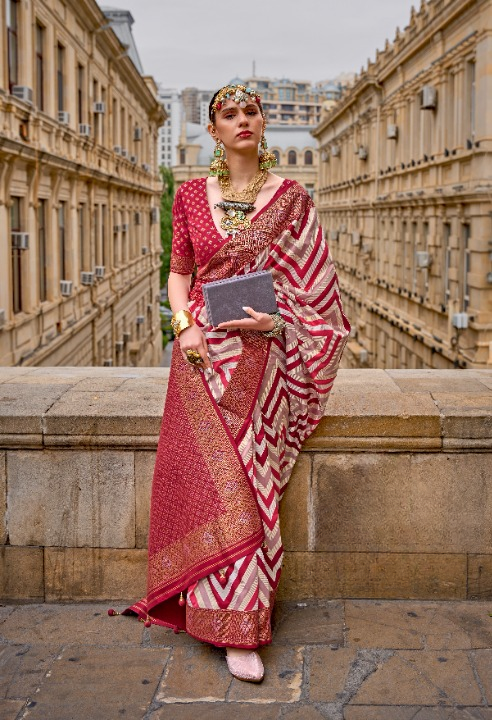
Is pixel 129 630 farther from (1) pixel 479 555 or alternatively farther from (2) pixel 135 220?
(2) pixel 135 220

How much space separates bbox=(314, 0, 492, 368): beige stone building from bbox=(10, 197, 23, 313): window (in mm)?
9544

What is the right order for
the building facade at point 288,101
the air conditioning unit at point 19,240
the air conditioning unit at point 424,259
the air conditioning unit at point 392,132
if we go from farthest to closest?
1. the building facade at point 288,101
2. the air conditioning unit at point 392,132
3. the air conditioning unit at point 424,259
4. the air conditioning unit at point 19,240

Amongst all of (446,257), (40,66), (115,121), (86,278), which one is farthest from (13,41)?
(115,121)

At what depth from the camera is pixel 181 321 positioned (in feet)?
12.5

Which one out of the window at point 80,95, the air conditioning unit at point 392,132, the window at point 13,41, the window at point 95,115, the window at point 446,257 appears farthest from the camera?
the air conditioning unit at point 392,132

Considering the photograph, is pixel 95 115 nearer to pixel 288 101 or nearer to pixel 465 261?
pixel 465 261

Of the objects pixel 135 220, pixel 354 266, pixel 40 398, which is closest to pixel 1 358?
pixel 40 398

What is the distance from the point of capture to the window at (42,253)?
61.8ft

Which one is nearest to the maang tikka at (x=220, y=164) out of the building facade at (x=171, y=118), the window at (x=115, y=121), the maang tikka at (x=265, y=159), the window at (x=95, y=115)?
the maang tikka at (x=265, y=159)

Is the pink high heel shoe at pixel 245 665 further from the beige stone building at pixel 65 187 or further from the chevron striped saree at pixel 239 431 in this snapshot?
the beige stone building at pixel 65 187

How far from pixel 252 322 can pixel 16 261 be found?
1416 centimetres

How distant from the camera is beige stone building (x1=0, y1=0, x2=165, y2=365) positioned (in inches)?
638

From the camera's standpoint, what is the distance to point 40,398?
4453 mm

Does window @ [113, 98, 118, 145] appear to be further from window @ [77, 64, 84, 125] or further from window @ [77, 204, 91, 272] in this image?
window @ [77, 204, 91, 272]
